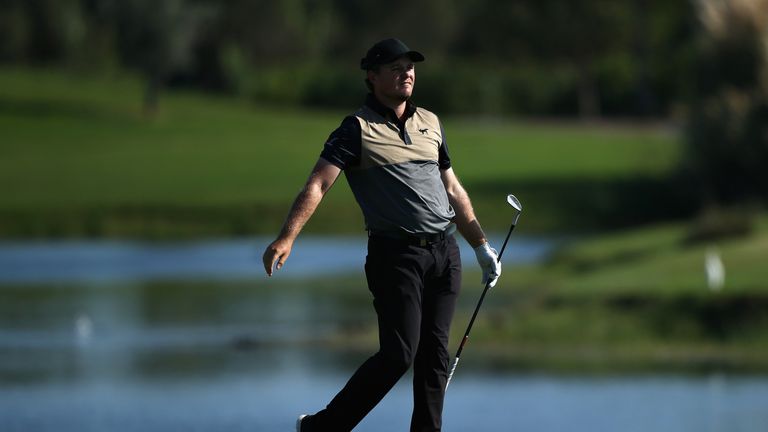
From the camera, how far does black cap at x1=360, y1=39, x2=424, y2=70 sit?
10945 millimetres

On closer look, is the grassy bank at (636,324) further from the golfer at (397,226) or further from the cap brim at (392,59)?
the cap brim at (392,59)

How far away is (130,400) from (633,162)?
57658 millimetres

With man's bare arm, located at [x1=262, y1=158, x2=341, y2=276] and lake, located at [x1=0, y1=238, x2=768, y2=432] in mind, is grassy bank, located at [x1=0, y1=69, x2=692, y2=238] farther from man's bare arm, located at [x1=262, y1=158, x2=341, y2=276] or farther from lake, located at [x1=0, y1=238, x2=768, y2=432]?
man's bare arm, located at [x1=262, y1=158, x2=341, y2=276]

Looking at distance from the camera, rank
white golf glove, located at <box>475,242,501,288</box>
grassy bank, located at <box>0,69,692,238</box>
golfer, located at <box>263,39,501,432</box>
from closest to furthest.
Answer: golfer, located at <box>263,39,501,432</box> → white golf glove, located at <box>475,242,501,288</box> → grassy bank, located at <box>0,69,692,238</box>

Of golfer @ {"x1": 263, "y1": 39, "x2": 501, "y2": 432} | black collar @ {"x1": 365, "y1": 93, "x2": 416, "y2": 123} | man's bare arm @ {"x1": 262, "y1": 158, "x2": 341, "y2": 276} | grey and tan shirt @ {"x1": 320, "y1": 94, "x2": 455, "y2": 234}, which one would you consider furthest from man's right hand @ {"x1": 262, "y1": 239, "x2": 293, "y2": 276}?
black collar @ {"x1": 365, "y1": 93, "x2": 416, "y2": 123}

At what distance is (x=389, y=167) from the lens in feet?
35.9

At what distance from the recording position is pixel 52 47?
112000 mm

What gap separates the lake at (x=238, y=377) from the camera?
18.5 meters

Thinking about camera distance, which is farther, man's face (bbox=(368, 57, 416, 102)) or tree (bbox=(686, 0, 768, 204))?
tree (bbox=(686, 0, 768, 204))

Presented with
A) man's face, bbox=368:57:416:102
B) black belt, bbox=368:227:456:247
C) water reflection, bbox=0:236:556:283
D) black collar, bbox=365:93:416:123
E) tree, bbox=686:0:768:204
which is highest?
man's face, bbox=368:57:416:102

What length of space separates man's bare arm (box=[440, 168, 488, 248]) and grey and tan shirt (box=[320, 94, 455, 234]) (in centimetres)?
28

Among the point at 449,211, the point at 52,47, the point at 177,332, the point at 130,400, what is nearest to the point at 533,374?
the point at 130,400

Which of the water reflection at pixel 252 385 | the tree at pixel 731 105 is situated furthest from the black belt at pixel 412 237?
the tree at pixel 731 105

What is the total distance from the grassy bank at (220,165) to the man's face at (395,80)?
43.7 meters
